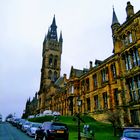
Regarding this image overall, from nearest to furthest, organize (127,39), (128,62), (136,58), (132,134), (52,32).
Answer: (132,134) < (136,58) < (128,62) < (127,39) < (52,32)

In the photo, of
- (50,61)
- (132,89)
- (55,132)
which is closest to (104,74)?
(132,89)

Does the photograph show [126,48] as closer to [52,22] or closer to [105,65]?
[105,65]

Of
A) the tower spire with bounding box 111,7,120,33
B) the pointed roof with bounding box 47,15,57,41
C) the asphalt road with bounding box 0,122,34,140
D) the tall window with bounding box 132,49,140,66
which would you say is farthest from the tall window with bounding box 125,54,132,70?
the pointed roof with bounding box 47,15,57,41

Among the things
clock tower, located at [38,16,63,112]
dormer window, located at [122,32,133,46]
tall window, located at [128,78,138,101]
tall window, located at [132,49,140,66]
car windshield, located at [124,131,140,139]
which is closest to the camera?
car windshield, located at [124,131,140,139]

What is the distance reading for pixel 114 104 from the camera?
125 feet

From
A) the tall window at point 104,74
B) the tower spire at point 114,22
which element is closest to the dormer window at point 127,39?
the tower spire at point 114,22

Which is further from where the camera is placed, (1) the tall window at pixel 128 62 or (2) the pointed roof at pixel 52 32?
(2) the pointed roof at pixel 52 32

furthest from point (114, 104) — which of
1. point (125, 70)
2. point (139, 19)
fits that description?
point (139, 19)

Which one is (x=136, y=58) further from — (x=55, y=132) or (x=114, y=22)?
(x=55, y=132)

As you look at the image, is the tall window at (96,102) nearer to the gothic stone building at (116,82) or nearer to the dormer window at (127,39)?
the gothic stone building at (116,82)

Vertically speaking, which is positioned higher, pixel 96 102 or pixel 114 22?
pixel 114 22

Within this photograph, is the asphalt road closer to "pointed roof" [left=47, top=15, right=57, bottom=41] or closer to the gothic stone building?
the gothic stone building

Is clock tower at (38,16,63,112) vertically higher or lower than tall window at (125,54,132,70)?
higher

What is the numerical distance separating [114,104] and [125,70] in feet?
27.4
